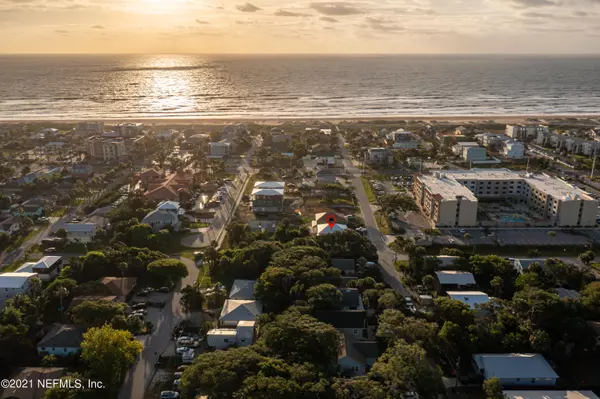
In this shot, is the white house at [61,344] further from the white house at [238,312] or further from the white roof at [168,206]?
the white roof at [168,206]

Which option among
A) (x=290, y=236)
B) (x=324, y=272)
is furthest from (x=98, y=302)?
(x=290, y=236)

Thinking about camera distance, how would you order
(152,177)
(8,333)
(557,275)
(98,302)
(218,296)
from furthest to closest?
(152,177), (557,275), (218,296), (98,302), (8,333)

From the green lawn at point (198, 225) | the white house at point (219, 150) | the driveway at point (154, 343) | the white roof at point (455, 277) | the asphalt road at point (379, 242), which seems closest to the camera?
the driveway at point (154, 343)

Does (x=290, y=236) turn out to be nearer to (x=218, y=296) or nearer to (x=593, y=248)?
(x=218, y=296)

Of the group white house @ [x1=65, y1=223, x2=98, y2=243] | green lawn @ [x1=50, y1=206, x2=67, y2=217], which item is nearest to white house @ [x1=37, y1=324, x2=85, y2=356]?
white house @ [x1=65, y1=223, x2=98, y2=243]

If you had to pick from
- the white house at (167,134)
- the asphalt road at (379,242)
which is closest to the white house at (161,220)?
the asphalt road at (379,242)

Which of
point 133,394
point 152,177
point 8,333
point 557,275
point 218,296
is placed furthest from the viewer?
point 152,177

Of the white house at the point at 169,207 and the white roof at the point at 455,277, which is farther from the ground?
the white house at the point at 169,207
